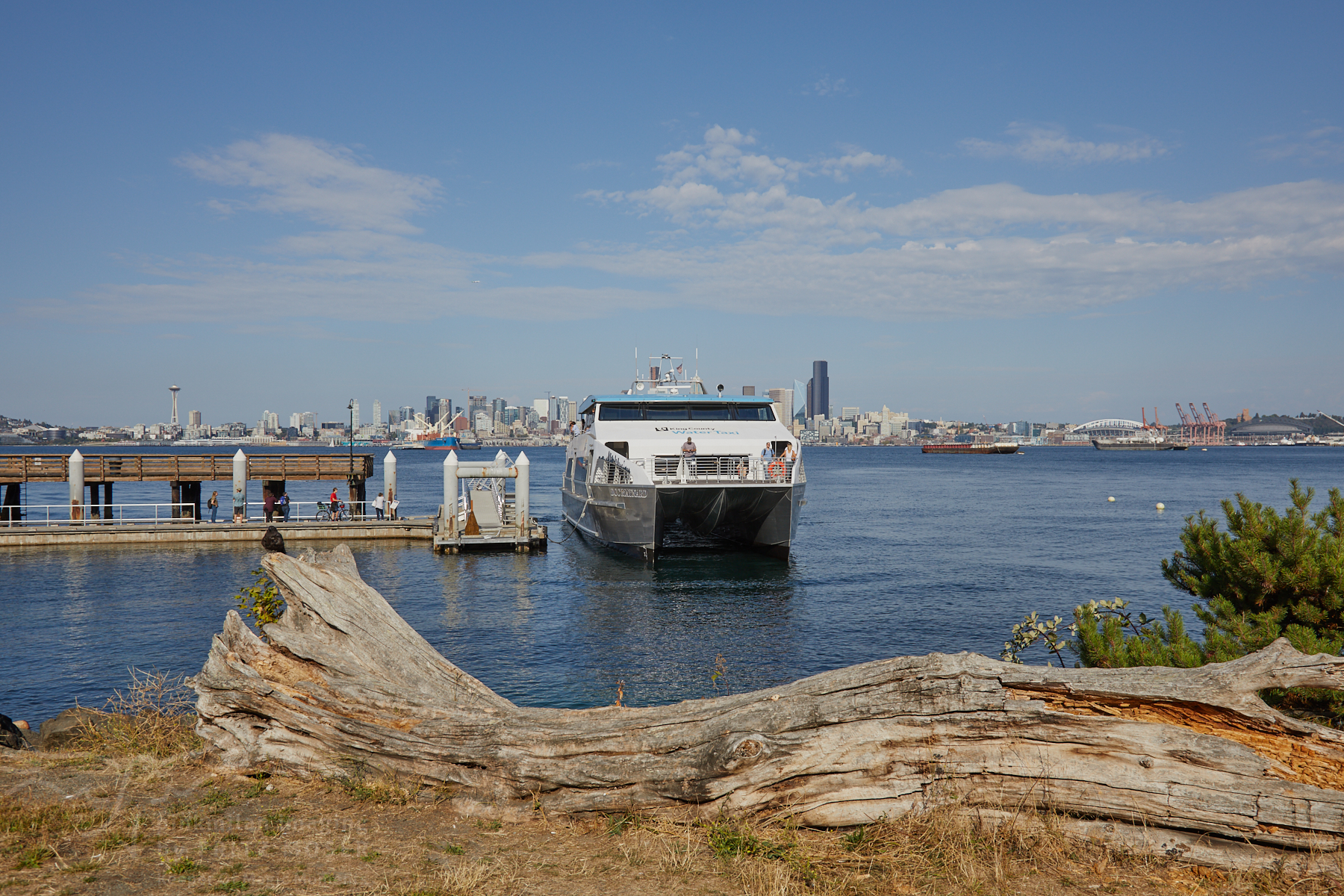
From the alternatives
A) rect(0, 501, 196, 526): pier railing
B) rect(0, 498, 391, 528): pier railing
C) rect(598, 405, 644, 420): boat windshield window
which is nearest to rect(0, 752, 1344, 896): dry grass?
rect(598, 405, 644, 420): boat windshield window

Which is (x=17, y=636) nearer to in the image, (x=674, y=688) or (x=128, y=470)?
(x=674, y=688)

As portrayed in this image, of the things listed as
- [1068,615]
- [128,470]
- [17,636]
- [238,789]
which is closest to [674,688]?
[238,789]

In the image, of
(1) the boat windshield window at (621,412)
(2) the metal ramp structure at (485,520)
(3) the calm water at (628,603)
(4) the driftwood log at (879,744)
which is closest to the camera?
(4) the driftwood log at (879,744)

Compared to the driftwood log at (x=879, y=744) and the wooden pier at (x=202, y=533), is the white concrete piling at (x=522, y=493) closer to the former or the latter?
the wooden pier at (x=202, y=533)

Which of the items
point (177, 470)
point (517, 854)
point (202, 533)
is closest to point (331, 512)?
point (202, 533)

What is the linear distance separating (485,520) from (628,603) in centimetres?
1308

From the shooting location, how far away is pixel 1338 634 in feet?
24.6

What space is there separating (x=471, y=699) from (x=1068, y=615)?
1963 centimetres

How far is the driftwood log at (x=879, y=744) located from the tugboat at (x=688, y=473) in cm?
1922

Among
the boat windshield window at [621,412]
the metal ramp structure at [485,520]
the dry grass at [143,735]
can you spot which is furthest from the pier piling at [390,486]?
the dry grass at [143,735]

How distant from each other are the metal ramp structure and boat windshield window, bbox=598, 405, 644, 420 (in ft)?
12.0

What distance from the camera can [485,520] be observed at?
1336 inches

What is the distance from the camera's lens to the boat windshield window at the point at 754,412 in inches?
1203

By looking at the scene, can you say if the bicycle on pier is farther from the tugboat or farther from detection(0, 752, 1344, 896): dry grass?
detection(0, 752, 1344, 896): dry grass
